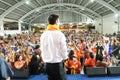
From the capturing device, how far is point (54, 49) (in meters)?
3.83

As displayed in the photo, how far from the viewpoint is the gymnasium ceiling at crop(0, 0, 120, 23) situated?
97.6 feet

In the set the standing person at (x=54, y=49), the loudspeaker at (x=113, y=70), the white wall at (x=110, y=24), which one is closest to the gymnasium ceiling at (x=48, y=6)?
the white wall at (x=110, y=24)

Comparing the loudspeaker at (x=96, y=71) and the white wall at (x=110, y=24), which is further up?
the white wall at (x=110, y=24)

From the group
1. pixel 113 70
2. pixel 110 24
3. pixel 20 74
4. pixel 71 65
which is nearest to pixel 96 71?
pixel 113 70

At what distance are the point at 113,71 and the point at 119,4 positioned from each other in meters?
21.2

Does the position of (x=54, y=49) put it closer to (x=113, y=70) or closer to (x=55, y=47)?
(x=55, y=47)

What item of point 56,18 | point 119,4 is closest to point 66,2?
point 119,4

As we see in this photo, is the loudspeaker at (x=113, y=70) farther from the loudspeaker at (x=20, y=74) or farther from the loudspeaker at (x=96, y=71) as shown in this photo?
the loudspeaker at (x=20, y=74)

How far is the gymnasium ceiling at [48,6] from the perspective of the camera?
2975cm

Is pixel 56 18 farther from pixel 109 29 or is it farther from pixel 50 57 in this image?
pixel 109 29

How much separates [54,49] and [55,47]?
0.13 feet

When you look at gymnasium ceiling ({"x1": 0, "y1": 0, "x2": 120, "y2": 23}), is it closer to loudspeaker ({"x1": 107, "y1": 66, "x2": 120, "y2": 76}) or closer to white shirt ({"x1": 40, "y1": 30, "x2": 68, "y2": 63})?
loudspeaker ({"x1": 107, "y1": 66, "x2": 120, "y2": 76})

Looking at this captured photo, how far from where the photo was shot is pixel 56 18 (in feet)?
12.8


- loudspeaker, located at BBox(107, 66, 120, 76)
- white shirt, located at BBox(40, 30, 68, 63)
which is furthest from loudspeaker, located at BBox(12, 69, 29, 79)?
white shirt, located at BBox(40, 30, 68, 63)
